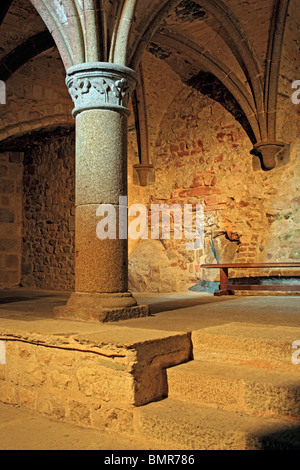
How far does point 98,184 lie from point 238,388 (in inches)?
76.7

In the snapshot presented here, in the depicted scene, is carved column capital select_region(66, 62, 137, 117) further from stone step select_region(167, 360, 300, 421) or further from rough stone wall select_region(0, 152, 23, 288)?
rough stone wall select_region(0, 152, 23, 288)

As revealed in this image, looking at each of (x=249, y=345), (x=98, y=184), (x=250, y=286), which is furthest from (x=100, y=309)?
(x=250, y=286)

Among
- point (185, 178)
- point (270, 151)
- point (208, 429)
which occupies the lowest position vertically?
point (208, 429)

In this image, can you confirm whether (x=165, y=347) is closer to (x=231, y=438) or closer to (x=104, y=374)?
(x=104, y=374)

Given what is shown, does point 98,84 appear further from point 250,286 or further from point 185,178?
point 185,178

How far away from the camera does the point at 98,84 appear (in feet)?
12.1

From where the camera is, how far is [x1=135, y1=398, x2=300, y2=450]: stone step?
197cm

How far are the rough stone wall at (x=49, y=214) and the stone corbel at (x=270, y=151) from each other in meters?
3.72

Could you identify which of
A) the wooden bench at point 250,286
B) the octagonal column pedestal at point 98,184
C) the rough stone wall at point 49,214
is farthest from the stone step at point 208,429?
the rough stone wall at point 49,214

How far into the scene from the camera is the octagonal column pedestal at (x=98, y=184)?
11.8 ft

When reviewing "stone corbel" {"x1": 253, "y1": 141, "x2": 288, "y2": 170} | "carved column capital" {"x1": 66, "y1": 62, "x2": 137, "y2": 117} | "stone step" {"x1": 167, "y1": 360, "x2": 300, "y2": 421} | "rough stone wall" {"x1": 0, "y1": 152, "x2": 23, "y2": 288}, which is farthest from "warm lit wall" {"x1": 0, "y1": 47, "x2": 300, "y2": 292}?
→ "stone step" {"x1": 167, "y1": 360, "x2": 300, "y2": 421}

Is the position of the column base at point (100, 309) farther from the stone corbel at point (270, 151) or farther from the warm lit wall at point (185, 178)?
the stone corbel at point (270, 151)

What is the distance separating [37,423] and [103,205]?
5.42 feet

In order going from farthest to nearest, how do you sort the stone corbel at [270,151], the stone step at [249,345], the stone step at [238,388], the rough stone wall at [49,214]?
the rough stone wall at [49,214] < the stone corbel at [270,151] < the stone step at [249,345] < the stone step at [238,388]
